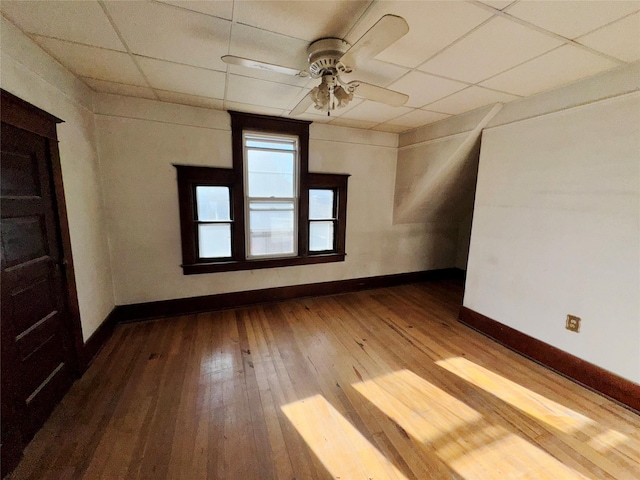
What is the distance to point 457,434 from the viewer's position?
5.46 ft

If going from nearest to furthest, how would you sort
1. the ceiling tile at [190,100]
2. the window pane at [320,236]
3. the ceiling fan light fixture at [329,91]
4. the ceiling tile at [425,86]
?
the ceiling fan light fixture at [329,91]
the ceiling tile at [425,86]
the ceiling tile at [190,100]
the window pane at [320,236]

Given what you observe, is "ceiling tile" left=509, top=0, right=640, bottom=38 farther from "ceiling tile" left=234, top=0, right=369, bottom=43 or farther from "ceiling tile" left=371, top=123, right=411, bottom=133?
"ceiling tile" left=371, top=123, right=411, bottom=133

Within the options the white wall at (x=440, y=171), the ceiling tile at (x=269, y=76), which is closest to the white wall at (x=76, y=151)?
the ceiling tile at (x=269, y=76)

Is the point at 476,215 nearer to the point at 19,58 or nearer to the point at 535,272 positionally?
the point at 535,272

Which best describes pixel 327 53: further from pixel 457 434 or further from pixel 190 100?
pixel 457 434

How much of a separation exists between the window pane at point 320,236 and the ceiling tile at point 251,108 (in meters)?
1.50

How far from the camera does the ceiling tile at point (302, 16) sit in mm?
1303

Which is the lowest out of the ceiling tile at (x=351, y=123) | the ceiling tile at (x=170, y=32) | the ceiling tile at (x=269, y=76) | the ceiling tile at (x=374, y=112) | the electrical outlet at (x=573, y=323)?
the electrical outlet at (x=573, y=323)

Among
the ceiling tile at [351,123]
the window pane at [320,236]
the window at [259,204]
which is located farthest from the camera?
the window pane at [320,236]

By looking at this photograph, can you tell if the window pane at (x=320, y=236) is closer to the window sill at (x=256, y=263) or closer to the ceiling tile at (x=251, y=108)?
the window sill at (x=256, y=263)

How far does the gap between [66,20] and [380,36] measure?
1749 mm

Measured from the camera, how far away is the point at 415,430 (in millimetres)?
1688

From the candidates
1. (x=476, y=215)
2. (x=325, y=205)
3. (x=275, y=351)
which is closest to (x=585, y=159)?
(x=476, y=215)

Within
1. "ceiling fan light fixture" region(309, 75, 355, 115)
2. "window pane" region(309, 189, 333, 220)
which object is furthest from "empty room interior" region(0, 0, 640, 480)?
"window pane" region(309, 189, 333, 220)
